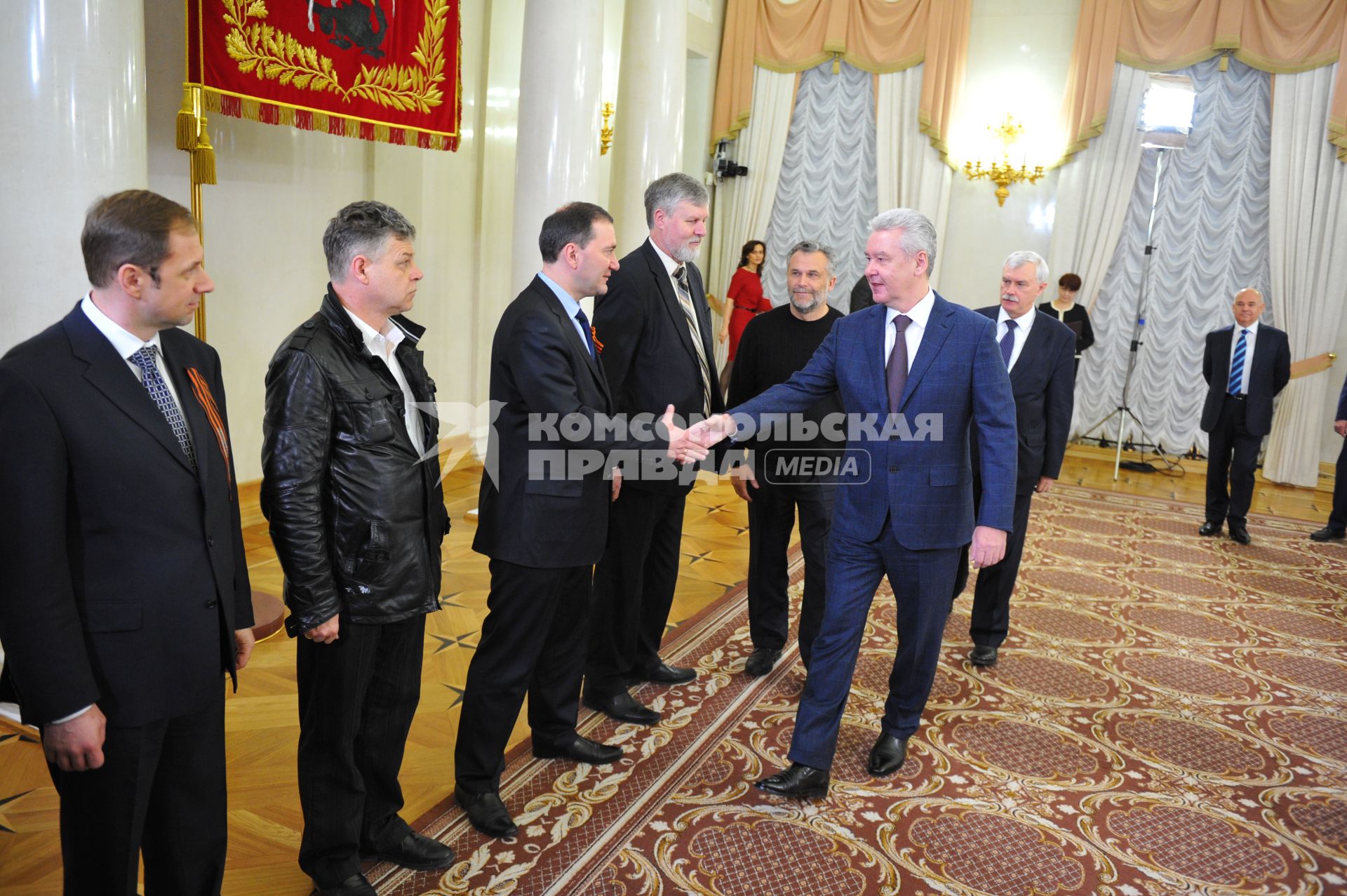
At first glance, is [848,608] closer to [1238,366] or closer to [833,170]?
[1238,366]

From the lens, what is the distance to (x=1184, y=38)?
8.68 metres

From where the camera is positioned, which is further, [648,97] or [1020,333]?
[648,97]

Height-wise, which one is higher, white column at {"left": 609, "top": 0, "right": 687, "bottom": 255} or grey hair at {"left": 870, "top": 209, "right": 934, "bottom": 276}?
white column at {"left": 609, "top": 0, "right": 687, "bottom": 255}

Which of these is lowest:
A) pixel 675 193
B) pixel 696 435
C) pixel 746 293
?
pixel 696 435

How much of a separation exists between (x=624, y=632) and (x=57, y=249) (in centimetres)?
228

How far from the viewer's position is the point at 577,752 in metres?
3.05

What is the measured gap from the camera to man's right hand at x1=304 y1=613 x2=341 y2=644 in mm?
2066

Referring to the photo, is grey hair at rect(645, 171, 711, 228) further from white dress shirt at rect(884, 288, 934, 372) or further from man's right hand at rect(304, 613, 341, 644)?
man's right hand at rect(304, 613, 341, 644)

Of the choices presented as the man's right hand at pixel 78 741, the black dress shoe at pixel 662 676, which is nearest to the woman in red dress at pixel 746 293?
the black dress shoe at pixel 662 676

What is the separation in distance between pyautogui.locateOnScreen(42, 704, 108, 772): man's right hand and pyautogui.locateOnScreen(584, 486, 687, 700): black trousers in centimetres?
180

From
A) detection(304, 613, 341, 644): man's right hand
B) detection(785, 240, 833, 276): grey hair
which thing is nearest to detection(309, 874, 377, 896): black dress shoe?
detection(304, 613, 341, 644): man's right hand

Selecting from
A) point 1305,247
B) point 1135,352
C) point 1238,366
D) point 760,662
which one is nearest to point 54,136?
point 760,662

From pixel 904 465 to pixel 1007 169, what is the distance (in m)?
7.38

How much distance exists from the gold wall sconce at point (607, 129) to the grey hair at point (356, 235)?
230 inches
